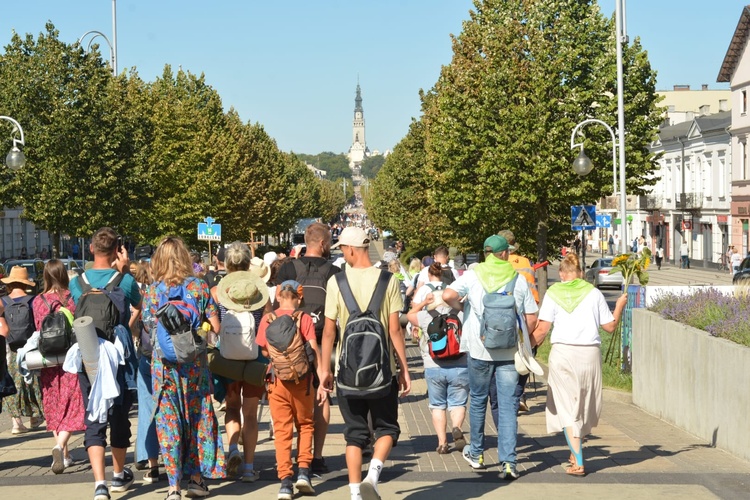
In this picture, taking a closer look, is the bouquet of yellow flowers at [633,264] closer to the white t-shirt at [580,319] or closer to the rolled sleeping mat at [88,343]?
the white t-shirt at [580,319]

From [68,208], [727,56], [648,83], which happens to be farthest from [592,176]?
[727,56]

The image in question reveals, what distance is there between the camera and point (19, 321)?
10.4 m

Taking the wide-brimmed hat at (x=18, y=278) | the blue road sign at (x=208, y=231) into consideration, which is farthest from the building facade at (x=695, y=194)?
the wide-brimmed hat at (x=18, y=278)

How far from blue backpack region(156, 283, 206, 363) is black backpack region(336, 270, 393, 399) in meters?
1.00

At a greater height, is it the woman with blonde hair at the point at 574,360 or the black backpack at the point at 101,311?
the black backpack at the point at 101,311

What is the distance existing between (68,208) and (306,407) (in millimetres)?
34194

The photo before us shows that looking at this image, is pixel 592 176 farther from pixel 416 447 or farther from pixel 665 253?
pixel 665 253

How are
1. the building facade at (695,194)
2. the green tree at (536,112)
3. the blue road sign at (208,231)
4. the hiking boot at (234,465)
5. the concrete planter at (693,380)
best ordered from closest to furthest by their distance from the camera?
the hiking boot at (234,465) < the concrete planter at (693,380) < the green tree at (536,112) < the blue road sign at (208,231) < the building facade at (695,194)

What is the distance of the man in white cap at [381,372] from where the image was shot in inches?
297

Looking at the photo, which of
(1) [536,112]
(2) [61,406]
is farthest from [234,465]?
(1) [536,112]

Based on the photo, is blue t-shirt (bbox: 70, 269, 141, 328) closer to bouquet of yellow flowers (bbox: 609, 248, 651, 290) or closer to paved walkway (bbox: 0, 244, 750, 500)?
paved walkway (bbox: 0, 244, 750, 500)

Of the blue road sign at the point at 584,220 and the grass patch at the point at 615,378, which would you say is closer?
the grass patch at the point at 615,378

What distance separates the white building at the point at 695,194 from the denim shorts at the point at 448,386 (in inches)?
2045

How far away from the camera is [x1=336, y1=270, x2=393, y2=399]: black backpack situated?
7414mm
